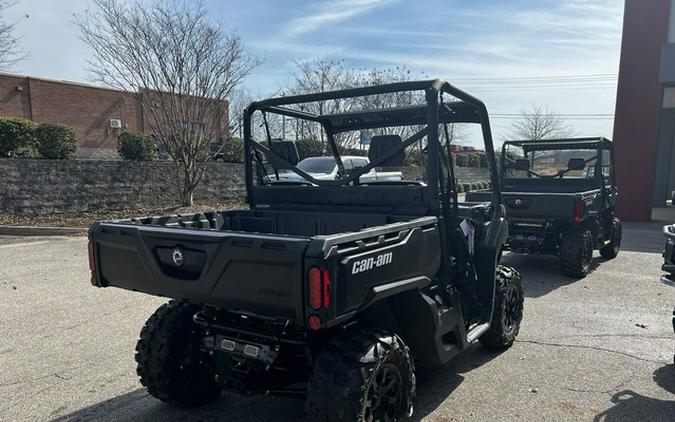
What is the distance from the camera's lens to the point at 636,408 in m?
3.39

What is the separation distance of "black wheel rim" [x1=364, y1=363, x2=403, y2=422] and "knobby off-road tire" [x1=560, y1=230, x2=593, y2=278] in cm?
543

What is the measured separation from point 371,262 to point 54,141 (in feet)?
40.9

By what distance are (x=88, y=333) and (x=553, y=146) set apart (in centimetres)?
801

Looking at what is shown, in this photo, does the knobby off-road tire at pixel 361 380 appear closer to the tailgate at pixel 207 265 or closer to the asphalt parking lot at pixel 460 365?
the tailgate at pixel 207 265

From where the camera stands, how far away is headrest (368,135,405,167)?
3.45m

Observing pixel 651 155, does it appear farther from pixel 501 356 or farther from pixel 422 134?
pixel 422 134

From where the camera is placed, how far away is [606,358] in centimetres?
429

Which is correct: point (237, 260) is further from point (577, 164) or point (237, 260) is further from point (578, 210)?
point (577, 164)

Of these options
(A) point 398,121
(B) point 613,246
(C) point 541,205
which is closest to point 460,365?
(A) point 398,121

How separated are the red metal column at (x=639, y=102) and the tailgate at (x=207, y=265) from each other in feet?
49.3

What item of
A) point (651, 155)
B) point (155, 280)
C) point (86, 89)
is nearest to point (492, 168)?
point (155, 280)

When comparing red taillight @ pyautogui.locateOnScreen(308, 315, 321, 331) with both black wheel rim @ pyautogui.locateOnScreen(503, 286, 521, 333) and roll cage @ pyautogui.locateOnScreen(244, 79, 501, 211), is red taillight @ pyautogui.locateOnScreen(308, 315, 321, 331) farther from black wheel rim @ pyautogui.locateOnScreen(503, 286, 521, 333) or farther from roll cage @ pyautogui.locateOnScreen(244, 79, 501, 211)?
black wheel rim @ pyautogui.locateOnScreen(503, 286, 521, 333)

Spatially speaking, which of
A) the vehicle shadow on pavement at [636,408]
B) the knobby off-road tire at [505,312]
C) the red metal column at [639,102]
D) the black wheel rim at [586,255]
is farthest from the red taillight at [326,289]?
the red metal column at [639,102]

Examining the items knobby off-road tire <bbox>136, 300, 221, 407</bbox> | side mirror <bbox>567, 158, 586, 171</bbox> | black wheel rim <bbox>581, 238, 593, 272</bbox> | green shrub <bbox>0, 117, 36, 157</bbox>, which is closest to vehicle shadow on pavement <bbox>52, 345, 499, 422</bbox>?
knobby off-road tire <bbox>136, 300, 221, 407</bbox>
